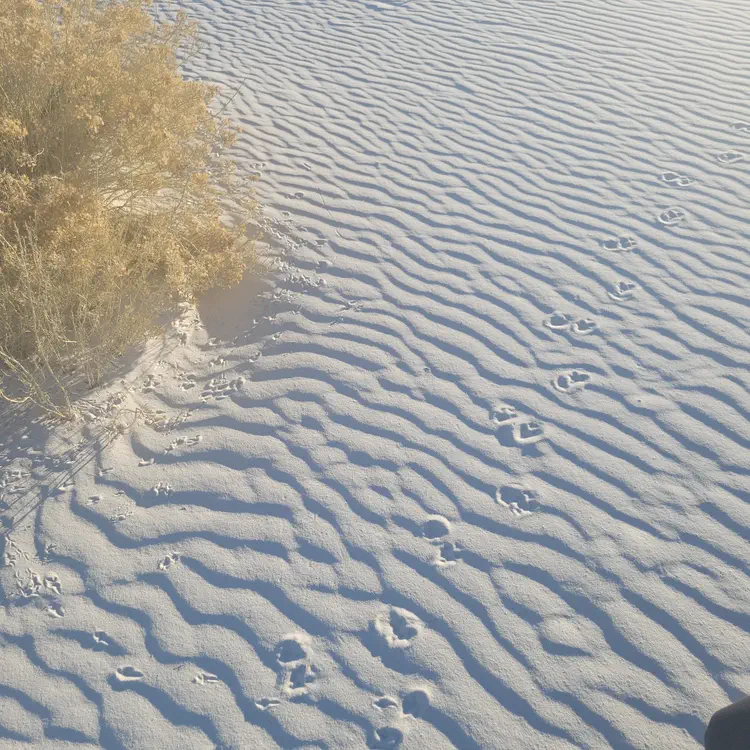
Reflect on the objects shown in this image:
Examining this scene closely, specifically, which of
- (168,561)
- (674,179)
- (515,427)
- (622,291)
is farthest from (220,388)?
(674,179)

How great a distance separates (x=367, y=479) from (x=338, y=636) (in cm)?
75

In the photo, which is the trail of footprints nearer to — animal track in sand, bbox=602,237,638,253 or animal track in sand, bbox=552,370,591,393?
animal track in sand, bbox=552,370,591,393

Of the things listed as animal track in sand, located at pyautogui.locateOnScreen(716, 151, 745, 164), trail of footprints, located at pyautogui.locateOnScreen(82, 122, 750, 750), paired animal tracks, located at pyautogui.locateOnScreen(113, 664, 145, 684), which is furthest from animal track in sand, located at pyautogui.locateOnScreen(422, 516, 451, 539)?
animal track in sand, located at pyautogui.locateOnScreen(716, 151, 745, 164)

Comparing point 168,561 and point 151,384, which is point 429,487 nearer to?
point 168,561

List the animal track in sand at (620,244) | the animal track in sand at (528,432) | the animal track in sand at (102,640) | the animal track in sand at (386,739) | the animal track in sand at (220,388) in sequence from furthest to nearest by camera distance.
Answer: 1. the animal track in sand at (620,244)
2. the animal track in sand at (220,388)
3. the animal track in sand at (528,432)
4. the animal track in sand at (102,640)
5. the animal track in sand at (386,739)

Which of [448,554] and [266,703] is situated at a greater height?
[448,554]

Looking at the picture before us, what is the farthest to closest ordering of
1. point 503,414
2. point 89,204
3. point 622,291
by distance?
1. point 622,291
2. point 89,204
3. point 503,414

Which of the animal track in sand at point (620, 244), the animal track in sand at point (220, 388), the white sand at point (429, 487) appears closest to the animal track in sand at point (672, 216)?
the white sand at point (429, 487)

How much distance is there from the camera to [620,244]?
14.6 feet

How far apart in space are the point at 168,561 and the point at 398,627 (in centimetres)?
99

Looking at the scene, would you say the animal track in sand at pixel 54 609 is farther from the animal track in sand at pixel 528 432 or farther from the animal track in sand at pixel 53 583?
the animal track in sand at pixel 528 432

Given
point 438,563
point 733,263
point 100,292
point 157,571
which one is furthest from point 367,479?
point 733,263

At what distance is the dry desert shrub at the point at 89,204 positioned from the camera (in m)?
3.51

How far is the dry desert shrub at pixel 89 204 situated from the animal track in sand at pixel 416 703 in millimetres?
2072
